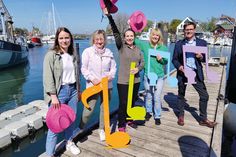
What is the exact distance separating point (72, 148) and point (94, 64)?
125cm

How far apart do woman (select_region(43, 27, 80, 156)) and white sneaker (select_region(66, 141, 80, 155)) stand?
28 centimetres

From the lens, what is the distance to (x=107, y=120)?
350 cm

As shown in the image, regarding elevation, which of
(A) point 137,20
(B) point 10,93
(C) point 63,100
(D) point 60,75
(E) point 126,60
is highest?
(A) point 137,20

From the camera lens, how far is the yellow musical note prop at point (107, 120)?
327 centimetres

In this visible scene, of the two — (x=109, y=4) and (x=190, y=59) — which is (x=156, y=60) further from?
(x=109, y=4)

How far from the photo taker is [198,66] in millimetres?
3943

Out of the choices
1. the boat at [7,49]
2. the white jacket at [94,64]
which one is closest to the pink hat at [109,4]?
the white jacket at [94,64]

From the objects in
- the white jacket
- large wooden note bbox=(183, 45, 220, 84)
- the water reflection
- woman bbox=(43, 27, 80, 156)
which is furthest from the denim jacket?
the water reflection

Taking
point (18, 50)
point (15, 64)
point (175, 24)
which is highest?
point (175, 24)

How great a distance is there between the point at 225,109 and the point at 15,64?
23.0m

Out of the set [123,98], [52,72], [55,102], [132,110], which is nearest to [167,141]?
[132,110]

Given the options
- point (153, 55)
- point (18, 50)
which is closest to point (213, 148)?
point (153, 55)

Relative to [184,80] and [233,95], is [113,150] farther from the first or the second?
[233,95]

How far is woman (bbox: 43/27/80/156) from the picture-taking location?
2795 mm
